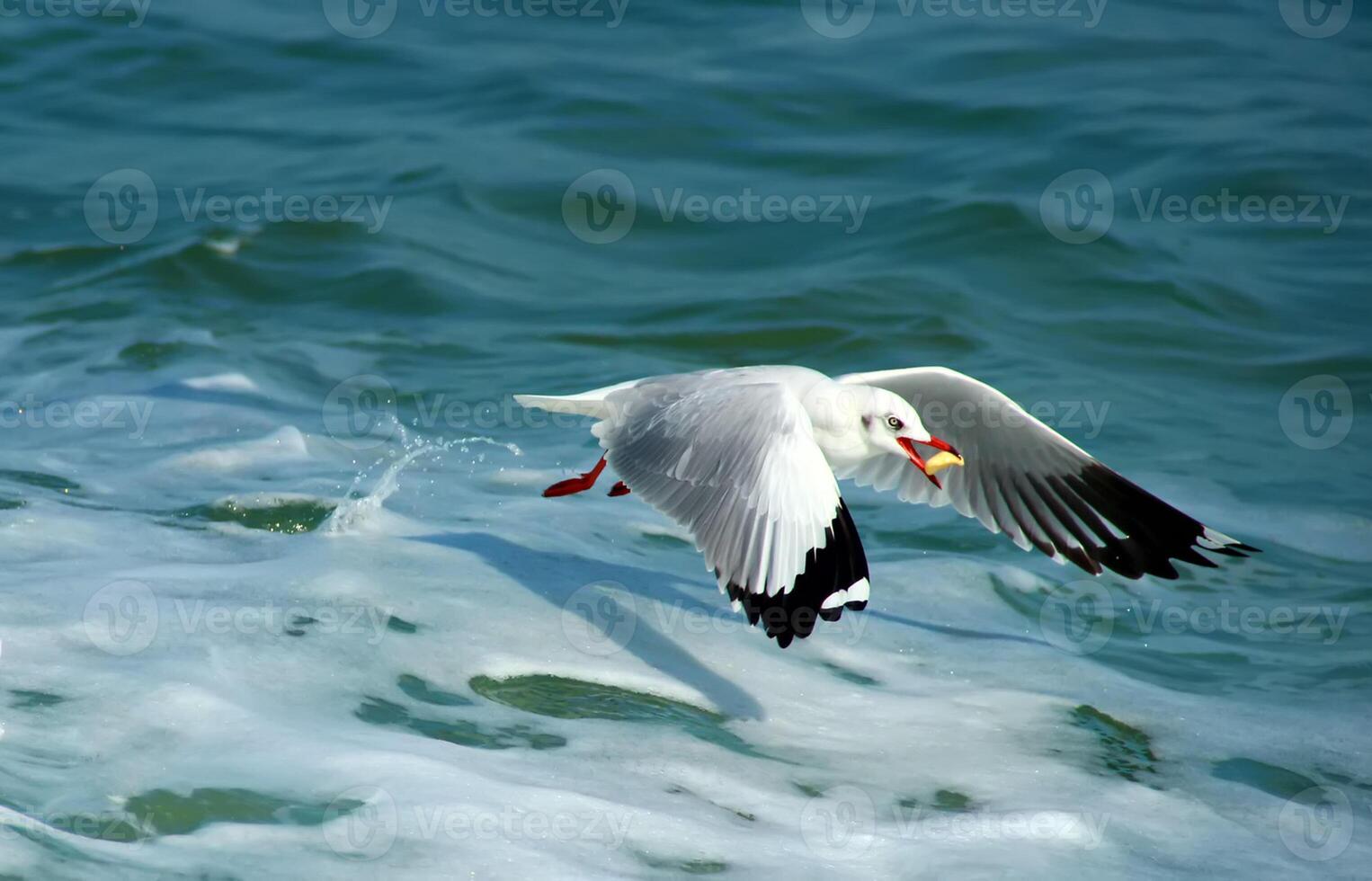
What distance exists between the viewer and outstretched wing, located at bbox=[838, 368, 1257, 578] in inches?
204

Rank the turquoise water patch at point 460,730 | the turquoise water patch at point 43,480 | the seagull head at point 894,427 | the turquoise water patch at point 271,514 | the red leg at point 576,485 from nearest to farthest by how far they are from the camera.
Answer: the turquoise water patch at point 460,730, the seagull head at point 894,427, the red leg at point 576,485, the turquoise water patch at point 271,514, the turquoise water patch at point 43,480

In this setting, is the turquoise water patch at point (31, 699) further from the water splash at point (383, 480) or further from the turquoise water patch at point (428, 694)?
the water splash at point (383, 480)

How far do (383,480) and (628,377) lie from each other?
242 cm

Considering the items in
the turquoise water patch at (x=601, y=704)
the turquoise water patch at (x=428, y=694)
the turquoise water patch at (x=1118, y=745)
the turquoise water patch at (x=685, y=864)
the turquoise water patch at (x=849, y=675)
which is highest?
the turquoise water patch at (x=1118, y=745)

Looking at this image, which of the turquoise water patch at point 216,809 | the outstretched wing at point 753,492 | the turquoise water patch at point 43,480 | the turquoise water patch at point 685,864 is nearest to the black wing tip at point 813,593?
the outstretched wing at point 753,492

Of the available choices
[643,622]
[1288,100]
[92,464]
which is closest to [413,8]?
[1288,100]

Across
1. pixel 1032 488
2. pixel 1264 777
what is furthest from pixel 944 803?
pixel 1032 488

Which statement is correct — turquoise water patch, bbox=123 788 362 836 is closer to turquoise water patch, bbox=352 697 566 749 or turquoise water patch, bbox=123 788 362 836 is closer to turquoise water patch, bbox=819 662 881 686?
turquoise water patch, bbox=352 697 566 749

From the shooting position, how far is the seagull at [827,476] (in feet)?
13.3

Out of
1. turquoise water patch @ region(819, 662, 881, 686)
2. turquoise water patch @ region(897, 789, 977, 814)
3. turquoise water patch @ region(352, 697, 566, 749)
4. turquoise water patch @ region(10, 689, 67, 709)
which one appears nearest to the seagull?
turquoise water patch @ region(819, 662, 881, 686)

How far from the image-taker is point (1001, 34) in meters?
13.3

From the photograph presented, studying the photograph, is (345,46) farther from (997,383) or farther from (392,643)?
(392,643)

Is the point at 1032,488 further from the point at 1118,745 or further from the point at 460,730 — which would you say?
the point at 460,730

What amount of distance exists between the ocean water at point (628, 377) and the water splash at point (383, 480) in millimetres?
51
